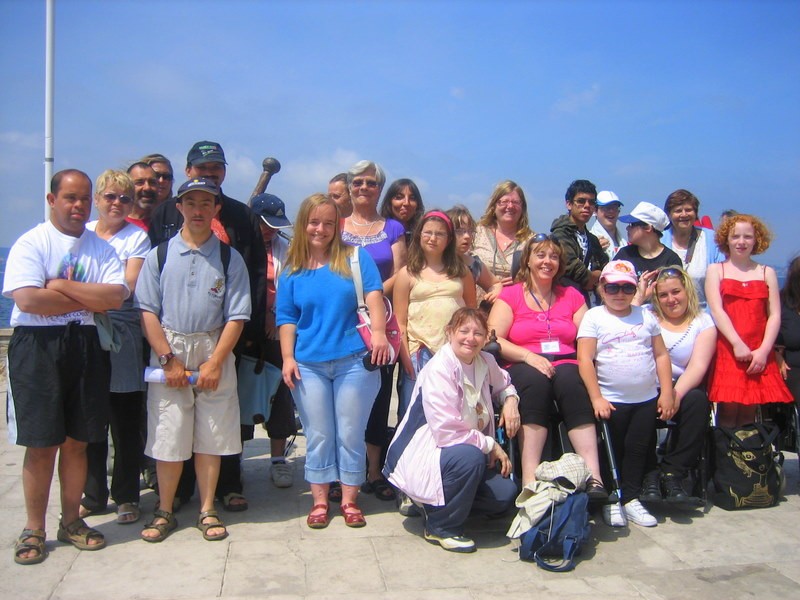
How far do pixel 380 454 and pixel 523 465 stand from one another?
43.6 inches

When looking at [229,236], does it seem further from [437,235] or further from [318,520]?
[318,520]

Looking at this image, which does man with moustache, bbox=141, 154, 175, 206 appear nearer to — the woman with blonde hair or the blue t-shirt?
the blue t-shirt

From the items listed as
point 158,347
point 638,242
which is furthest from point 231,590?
point 638,242

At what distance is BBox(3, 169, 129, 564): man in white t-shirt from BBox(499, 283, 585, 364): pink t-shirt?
240cm

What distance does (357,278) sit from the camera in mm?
4262

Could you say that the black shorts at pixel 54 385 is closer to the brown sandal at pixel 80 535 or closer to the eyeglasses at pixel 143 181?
the brown sandal at pixel 80 535

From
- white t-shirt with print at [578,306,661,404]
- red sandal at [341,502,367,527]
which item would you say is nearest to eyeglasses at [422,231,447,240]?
white t-shirt with print at [578,306,661,404]

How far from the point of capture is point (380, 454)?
16.3ft

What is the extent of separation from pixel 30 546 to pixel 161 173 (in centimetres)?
258

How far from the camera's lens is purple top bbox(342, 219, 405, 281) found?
4.90m

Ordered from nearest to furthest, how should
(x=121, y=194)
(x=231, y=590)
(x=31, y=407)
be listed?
(x=231, y=590), (x=31, y=407), (x=121, y=194)

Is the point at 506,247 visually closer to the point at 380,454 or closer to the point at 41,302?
the point at 380,454

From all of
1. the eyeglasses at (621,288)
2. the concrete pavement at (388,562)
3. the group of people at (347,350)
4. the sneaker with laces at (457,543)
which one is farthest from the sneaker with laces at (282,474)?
the eyeglasses at (621,288)

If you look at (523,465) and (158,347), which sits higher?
(158,347)
